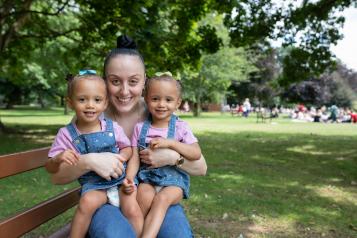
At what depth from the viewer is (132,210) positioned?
111 inches

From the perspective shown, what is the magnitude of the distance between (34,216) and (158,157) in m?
0.99

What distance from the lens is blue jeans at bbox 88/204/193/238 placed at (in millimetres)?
2627

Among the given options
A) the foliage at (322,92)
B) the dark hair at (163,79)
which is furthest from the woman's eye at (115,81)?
the foliage at (322,92)

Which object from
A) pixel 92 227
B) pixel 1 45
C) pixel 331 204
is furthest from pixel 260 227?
pixel 1 45

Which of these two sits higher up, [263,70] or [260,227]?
[263,70]

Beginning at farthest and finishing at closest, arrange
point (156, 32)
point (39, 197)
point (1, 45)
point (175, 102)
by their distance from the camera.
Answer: point (1, 45), point (156, 32), point (39, 197), point (175, 102)

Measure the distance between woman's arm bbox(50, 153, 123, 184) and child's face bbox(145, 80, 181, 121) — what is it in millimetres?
422

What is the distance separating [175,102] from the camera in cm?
300

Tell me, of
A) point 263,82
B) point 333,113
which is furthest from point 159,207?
point 263,82

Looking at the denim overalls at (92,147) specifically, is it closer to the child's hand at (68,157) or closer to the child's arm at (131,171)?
the child's arm at (131,171)

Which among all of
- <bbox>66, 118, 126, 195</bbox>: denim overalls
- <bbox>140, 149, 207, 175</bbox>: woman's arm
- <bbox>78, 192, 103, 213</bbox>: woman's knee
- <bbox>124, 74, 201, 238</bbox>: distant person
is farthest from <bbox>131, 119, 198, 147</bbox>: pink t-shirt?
<bbox>78, 192, 103, 213</bbox>: woman's knee

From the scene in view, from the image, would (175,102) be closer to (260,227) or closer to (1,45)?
(260,227)

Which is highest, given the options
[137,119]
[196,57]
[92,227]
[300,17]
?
[300,17]

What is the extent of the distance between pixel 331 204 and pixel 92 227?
5.64 m
